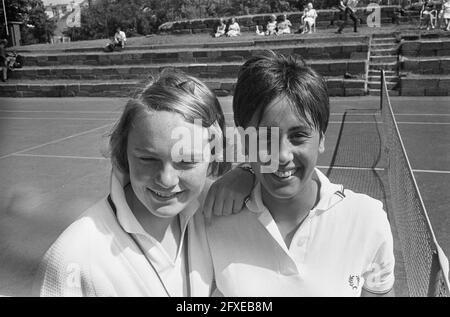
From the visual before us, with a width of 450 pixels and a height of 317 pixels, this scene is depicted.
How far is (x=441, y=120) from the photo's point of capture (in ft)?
26.9

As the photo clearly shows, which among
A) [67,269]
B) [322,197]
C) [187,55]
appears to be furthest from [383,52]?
[67,269]

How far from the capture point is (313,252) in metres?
1.23

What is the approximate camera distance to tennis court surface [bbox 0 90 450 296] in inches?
139

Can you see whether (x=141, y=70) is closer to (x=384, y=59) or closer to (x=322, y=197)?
(x=384, y=59)

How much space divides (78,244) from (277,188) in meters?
0.54

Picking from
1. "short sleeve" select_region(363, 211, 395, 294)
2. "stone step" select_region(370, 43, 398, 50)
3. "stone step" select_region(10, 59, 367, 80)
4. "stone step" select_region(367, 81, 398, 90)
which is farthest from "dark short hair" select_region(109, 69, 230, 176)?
"stone step" select_region(370, 43, 398, 50)

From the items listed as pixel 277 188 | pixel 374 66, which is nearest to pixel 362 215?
pixel 277 188

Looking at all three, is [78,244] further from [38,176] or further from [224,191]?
[38,176]

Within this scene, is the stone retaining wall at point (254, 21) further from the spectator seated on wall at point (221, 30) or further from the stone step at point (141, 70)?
the stone step at point (141, 70)

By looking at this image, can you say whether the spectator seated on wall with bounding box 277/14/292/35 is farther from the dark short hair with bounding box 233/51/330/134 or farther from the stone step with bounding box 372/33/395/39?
the dark short hair with bounding box 233/51/330/134

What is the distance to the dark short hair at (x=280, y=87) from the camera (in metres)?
1.21

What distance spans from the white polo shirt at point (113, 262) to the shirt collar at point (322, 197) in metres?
0.22

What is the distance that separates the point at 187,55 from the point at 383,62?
6461 millimetres

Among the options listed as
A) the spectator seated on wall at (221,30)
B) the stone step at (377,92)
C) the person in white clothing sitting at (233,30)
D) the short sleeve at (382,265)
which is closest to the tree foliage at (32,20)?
the spectator seated on wall at (221,30)
